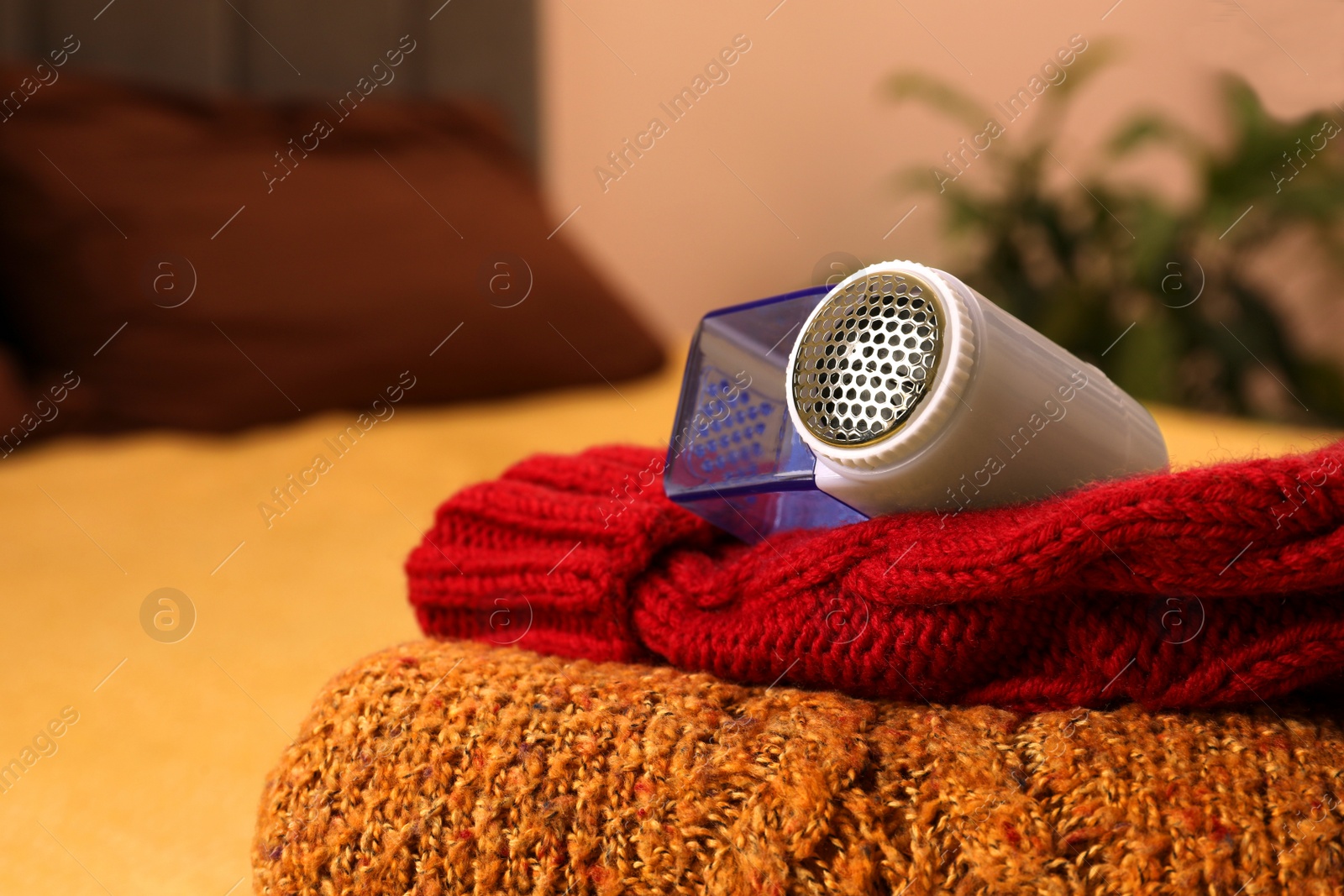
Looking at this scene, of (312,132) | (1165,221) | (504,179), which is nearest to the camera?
(312,132)

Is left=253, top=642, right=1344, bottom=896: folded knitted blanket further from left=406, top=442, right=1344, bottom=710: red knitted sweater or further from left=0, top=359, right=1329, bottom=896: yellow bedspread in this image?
left=0, top=359, right=1329, bottom=896: yellow bedspread

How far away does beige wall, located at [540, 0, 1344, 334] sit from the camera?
2.40 metres

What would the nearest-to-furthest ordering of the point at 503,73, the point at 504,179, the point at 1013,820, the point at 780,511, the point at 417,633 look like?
the point at 1013,820, the point at 780,511, the point at 417,633, the point at 504,179, the point at 503,73

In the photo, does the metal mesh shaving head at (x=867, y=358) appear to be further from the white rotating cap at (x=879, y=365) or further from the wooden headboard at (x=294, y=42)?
the wooden headboard at (x=294, y=42)

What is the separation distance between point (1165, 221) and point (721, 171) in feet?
3.22

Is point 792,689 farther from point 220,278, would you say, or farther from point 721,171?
point 721,171

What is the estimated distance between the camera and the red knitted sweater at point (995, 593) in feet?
1.20

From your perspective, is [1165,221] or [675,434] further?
[1165,221]

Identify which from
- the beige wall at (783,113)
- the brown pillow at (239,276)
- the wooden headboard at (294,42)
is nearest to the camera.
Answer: the brown pillow at (239,276)

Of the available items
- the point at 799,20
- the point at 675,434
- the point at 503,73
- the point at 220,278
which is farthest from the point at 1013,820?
the point at 799,20

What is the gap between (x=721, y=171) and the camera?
259 cm

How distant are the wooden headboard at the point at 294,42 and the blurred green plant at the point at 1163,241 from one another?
2.82 feet

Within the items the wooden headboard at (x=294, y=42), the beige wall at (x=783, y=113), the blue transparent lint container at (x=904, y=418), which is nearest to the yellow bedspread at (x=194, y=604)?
the blue transparent lint container at (x=904, y=418)

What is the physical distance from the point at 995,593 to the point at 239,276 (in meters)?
1.32
